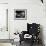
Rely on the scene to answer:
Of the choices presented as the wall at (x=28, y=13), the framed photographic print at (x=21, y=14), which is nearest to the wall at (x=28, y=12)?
the wall at (x=28, y=13)

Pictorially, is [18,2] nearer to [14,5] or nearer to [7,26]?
[14,5]

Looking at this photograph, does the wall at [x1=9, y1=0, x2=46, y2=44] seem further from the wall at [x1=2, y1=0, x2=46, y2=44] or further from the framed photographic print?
the framed photographic print

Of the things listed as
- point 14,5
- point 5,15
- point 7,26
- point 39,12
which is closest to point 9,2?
point 14,5

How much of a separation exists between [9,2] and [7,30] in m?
1.11

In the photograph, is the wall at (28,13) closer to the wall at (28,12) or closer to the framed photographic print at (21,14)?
the wall at (28,12)

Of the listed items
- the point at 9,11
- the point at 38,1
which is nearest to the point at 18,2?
the point at 9,11

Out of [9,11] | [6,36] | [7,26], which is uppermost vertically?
[9,11]

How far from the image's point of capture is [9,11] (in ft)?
14.0

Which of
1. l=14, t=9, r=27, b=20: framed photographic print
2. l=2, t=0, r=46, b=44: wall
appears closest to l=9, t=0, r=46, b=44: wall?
l=2, t=0, r=46, b=44: wall

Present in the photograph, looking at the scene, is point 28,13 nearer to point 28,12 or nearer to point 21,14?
point 28,12

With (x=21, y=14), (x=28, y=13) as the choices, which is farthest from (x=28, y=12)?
(x=21, y=14)

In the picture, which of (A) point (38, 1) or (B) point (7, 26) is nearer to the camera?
(A) point (38, 1)

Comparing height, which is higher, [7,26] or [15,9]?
[15,9]

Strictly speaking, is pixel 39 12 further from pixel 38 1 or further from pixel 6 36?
pixel 6 36
